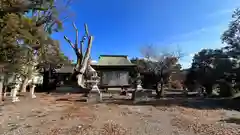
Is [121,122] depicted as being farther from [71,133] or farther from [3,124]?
[3,124]

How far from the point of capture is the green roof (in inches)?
851

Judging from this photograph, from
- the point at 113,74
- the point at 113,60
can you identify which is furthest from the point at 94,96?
the point at 113,60

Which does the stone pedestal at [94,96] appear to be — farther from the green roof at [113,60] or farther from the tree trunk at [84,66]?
the green roof at [113,60]

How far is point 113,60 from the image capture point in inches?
889

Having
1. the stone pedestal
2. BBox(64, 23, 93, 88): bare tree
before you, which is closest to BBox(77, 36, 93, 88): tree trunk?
BBox(64, 23, 93, 88): bare tree

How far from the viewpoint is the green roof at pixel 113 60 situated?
2162cm

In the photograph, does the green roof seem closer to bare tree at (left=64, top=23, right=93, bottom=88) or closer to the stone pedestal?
bare tree at (left=64, top=23, right=93, bottom=88)

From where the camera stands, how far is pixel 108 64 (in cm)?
2152

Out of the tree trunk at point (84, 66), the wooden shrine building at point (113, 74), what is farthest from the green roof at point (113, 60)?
the tree trunk at point (84, 66)

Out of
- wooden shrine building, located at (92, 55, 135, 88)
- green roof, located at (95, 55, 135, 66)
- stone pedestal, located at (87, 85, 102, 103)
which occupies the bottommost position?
stone pedestal, located at (87, 85, 102, 103)

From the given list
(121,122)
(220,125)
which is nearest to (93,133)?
(121,122)

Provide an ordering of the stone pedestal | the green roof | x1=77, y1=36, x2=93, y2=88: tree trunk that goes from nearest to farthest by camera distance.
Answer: the stone pedestal, x1=77, y1=36, x2=93, y2=88: tree trunk, the green roof

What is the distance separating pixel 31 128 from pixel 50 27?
12108mm

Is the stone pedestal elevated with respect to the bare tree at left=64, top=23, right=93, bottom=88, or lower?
lower
